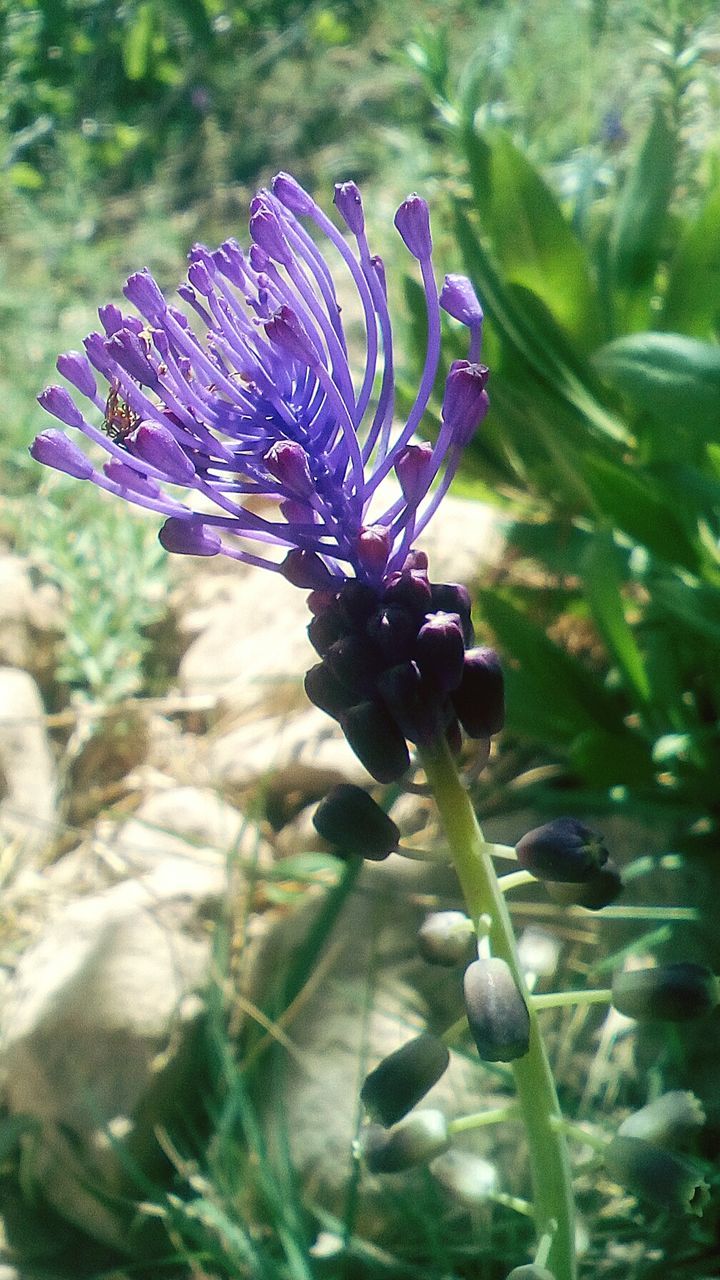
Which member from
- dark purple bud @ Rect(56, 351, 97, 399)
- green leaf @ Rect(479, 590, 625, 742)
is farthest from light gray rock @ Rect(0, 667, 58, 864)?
dark purple bud @ Rect(56, 351, 97, 399)

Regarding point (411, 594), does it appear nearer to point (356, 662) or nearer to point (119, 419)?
point (356, 662)

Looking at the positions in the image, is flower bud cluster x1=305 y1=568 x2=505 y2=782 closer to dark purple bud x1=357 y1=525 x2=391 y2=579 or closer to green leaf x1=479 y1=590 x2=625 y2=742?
dark purple bud x1=357 y1=525 x2=391 y2=579

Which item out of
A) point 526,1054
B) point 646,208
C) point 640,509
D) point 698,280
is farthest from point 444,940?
point 646,208

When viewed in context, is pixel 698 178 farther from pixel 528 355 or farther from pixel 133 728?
pixel 133 728

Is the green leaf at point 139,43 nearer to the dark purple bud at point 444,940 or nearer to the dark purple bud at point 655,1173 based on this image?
the dark purple bud at point 444,940

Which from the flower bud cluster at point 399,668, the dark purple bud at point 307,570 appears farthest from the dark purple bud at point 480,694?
the dark purple bud at point 307,570

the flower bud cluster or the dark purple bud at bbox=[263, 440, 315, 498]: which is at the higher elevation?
the dark purple bud at bbox=[263, 440, 315, 498]
